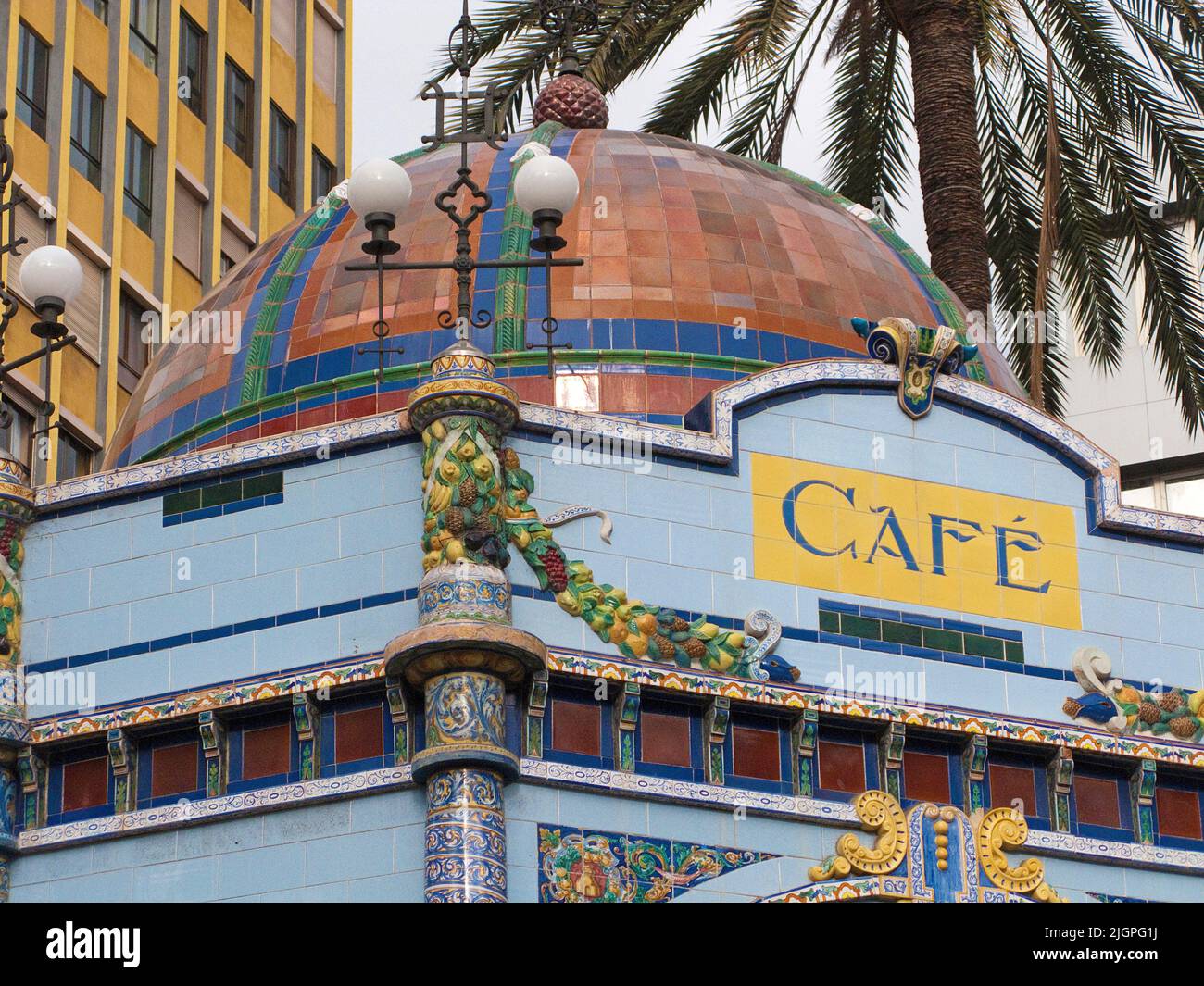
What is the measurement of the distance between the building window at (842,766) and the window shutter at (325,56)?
3752cm

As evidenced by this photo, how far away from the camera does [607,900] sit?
25578 mm

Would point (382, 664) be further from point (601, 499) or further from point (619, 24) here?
point (619, 24)

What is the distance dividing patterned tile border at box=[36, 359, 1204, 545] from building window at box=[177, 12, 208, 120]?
30222 mm

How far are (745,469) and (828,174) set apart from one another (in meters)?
13.3

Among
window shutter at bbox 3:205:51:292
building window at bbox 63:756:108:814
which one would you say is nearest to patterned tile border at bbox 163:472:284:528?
building window at bbox 63:756:108:814

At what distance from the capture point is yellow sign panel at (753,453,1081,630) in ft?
91.6

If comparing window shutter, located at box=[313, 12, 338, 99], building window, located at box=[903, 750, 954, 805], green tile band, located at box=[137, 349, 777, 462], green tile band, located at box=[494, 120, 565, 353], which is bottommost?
building window, located at box=[903, 750, 954, 805]

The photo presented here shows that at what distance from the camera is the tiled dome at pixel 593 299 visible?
1288 inches

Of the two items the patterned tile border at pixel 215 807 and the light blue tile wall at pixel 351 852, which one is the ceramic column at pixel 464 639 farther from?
the patterned tile border at pixel 215 807

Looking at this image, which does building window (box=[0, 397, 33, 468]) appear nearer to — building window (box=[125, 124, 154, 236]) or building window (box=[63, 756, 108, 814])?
building window (box=[125, 124, 154, 236])

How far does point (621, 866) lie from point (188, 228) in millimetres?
32772

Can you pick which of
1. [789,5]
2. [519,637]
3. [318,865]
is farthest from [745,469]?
[789,5]

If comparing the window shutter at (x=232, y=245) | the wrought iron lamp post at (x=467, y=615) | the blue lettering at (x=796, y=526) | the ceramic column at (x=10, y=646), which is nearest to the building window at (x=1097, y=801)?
the blue lettering at (x=796, y=526)

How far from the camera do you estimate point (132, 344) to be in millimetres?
54594
